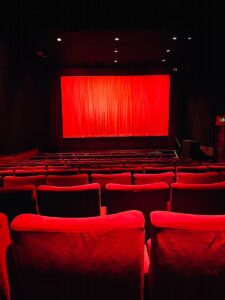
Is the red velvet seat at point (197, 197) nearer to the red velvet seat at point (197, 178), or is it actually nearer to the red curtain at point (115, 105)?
the red velvet seat at point (197, 178)

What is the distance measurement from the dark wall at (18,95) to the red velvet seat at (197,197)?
753 centimetres

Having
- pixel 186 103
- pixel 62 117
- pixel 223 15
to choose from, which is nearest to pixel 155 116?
pixel 186 103

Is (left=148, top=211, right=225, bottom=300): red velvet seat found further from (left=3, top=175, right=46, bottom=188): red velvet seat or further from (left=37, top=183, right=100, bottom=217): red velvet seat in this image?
(left=3, top=175, right=46, bottom=188): red velvet seat

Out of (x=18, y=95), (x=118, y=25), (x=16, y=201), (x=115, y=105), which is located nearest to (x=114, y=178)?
(x=16, y=201)

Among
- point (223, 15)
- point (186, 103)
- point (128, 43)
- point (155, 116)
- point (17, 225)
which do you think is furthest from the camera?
point (155, 116)

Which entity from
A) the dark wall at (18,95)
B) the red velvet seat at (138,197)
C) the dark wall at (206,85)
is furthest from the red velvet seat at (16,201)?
the dark wall at (206,85)

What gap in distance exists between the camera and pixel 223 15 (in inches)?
281

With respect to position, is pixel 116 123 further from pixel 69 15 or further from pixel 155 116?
pixel 69 15

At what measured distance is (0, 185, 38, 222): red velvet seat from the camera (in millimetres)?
2107

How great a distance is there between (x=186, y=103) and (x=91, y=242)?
13736 mm

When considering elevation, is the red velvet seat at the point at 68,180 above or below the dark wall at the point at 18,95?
below

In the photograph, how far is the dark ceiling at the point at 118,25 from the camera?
703 centimetres

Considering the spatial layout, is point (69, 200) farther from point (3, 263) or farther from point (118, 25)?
point (118, 25)

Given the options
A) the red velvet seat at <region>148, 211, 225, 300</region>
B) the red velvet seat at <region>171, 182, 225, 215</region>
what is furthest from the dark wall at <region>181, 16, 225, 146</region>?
the red velvet seat at <region>148, 211, 225, 300</region>
